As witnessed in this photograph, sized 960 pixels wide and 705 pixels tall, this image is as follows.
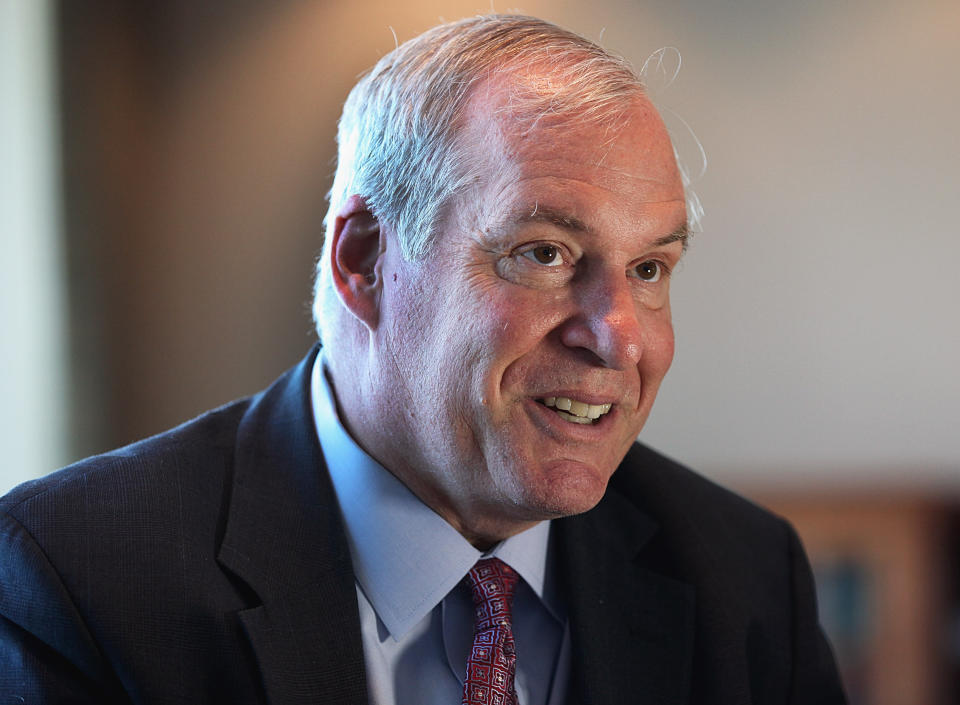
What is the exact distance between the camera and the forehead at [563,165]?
1.19 meters

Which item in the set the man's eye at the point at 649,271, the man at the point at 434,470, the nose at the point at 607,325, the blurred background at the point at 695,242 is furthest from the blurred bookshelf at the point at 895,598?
the nose at the point at 607,325

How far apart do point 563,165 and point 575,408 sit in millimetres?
317

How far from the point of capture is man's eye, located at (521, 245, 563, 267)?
3.96 feet

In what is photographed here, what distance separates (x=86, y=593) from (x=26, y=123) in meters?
1.26

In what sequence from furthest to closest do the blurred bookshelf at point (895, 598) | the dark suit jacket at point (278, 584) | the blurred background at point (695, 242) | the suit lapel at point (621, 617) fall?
the blurred bookshelf at point (895, 598) → the blurred background at point (695, 242) → the suit lapel at point (621, 617) → the dark suit jacket at point (278, 584)

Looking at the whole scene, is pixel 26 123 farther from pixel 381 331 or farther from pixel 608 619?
pixel 608 619

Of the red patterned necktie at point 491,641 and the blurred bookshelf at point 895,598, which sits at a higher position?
the red patterned necktie at point 491,641

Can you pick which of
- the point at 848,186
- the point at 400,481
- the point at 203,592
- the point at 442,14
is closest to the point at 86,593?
the point at 203,592

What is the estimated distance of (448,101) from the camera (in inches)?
50.2

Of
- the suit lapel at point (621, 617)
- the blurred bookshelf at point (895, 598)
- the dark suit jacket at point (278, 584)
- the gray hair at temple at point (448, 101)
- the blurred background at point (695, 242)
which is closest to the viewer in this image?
the dark suit jacket at point (278, 584)

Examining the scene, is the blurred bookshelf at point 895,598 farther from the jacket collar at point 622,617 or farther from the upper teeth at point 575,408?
the upper teeth at point 575,408

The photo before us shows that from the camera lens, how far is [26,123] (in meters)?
1.98

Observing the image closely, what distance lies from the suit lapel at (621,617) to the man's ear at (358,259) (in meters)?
0.48

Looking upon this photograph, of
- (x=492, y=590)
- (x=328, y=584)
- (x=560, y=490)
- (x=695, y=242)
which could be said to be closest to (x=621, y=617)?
(x=492, y=590)
